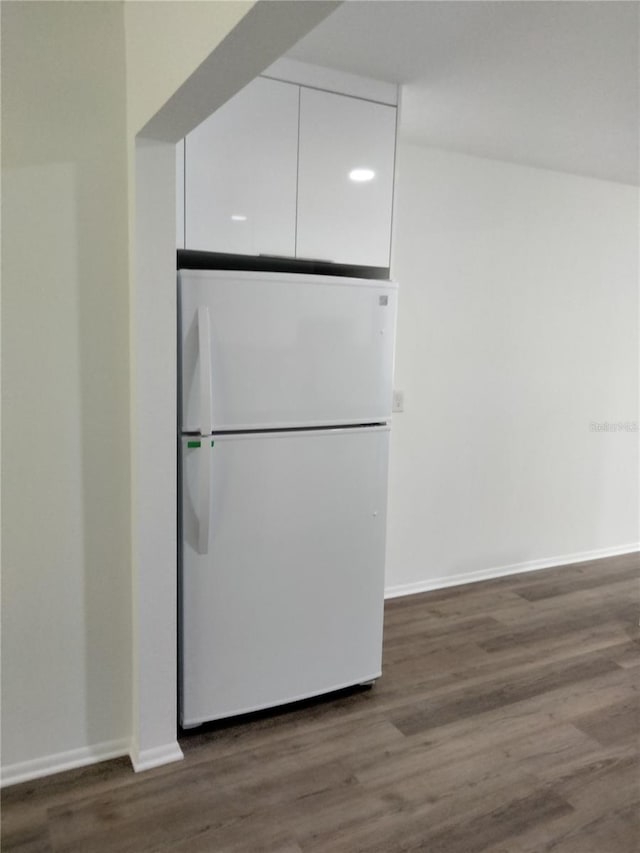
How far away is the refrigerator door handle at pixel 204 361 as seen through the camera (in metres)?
2.16

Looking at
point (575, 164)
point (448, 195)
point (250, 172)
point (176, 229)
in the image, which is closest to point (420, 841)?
point (176, 229)

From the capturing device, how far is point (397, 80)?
8.47 feet

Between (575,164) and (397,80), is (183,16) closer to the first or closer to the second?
(397,80)

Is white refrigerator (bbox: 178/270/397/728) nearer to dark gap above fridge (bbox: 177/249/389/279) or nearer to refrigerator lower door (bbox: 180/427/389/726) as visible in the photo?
refrigerator lower door (bbox: 180/427/389/726)

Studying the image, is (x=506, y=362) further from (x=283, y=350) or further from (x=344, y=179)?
(x=283, y=350)

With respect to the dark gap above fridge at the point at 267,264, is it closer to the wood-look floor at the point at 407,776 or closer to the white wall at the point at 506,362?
the white wall at the point at 506,362

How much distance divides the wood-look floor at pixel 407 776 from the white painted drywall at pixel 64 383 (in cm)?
30

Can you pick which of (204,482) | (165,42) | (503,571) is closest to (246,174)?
(165,42)

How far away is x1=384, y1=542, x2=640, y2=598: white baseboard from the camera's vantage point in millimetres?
3801

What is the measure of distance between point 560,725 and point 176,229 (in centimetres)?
236

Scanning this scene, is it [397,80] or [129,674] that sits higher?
[397,80]

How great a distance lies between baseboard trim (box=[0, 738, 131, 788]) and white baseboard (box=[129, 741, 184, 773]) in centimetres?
6

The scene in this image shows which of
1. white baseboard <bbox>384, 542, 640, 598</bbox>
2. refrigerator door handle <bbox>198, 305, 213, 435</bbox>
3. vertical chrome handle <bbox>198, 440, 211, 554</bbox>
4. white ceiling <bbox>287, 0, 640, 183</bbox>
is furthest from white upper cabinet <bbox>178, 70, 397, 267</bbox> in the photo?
white baseboard <bbox>384, 542, 640, 598</bbox>

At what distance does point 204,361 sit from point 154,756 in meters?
1.36
